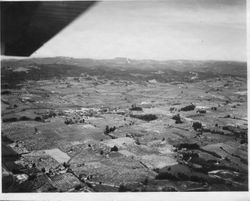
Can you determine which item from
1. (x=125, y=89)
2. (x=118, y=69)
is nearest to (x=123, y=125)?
(x=125, y=89)

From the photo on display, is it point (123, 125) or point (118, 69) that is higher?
point (118, 69)

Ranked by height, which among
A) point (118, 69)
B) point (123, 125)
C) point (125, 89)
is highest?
point (118, 69)

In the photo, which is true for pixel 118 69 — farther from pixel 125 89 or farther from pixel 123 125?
pixel 123 125

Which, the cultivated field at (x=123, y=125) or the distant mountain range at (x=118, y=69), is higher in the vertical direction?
the distant mountain range at (x=118, y=69)

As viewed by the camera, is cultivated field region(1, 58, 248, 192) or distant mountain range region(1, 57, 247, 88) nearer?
cultivated field region(1, 58, 248, 192)

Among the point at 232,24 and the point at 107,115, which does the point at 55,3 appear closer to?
the point at 107,115

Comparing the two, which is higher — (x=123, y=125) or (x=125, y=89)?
(x=125, y=89)

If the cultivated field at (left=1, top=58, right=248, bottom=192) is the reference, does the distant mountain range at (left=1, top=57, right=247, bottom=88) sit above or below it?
above

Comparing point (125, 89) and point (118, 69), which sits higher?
point (118, 69)

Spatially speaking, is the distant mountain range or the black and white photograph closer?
the black and white photograph
